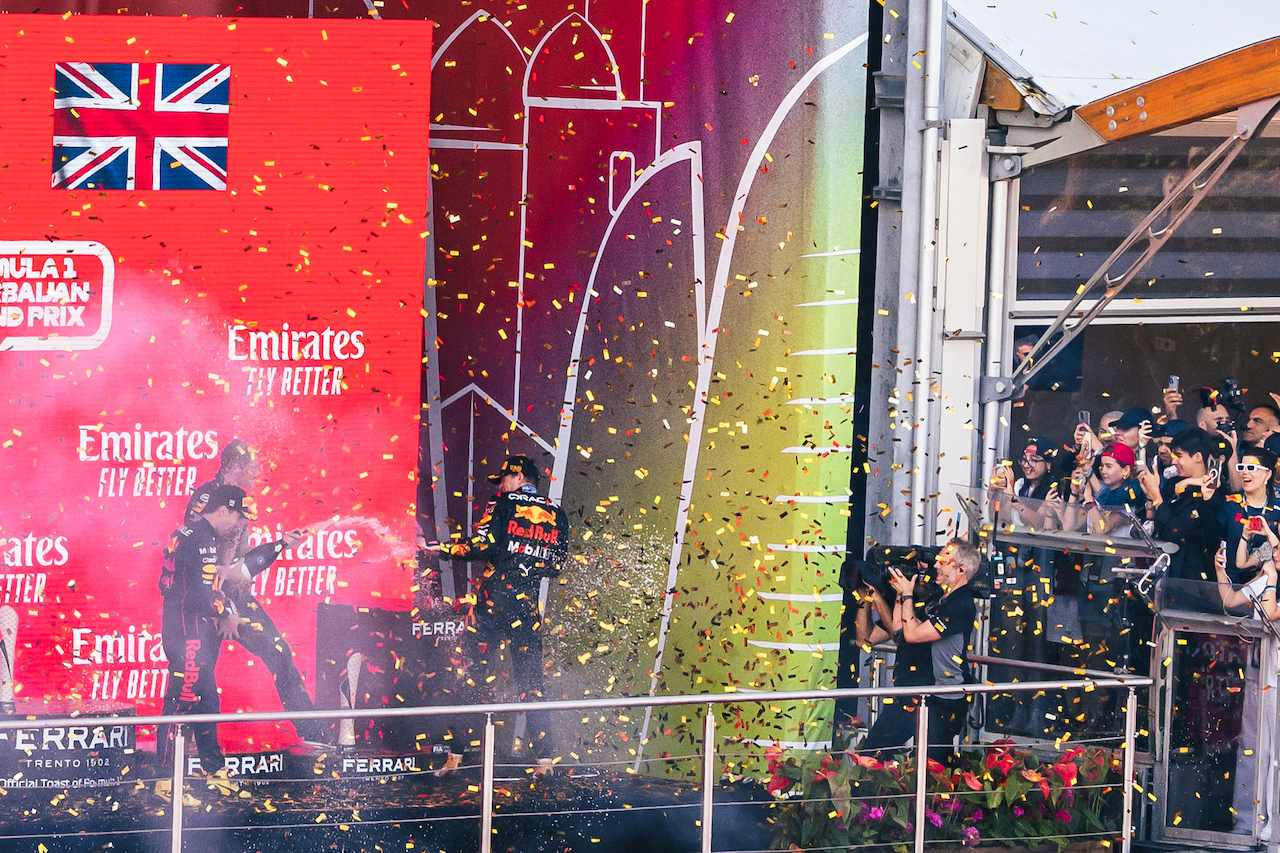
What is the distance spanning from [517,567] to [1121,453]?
2945 mm

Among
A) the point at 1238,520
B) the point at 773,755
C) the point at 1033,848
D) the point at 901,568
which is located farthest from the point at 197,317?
the point at 1238,520

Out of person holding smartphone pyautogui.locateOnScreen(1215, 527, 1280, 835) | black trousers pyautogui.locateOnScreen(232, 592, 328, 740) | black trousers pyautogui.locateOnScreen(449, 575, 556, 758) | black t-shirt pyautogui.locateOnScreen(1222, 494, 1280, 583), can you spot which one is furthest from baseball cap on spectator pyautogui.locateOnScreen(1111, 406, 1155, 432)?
black trousers pyautogui.locateOnScreen(232, 592, 328, 740)

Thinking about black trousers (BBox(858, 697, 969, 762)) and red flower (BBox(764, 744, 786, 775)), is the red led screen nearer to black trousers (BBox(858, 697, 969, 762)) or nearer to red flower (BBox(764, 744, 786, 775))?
red flower (BBox(764, 744, 786, 775))

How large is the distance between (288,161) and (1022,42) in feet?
10.6

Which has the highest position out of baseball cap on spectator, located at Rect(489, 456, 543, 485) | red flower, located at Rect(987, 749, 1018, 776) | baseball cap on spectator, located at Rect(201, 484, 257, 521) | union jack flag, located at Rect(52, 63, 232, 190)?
union jack flag, located at Rect(52, 63, 232, 190)

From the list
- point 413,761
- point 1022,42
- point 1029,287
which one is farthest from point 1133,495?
point 413,761

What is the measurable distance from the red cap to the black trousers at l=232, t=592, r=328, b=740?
3877 mm

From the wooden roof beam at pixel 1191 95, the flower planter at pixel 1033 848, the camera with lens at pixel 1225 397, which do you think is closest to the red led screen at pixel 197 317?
the flower planter at pixel 1033 848

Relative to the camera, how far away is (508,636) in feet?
16.4

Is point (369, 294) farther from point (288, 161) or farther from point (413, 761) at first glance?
point (413, 761)

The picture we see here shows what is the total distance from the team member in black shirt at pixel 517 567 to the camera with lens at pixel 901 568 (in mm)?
1339

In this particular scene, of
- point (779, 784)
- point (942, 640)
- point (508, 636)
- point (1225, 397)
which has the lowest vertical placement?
point (779, 784)

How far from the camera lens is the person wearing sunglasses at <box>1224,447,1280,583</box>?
4.62m

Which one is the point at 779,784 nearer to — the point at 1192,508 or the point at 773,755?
the point at 773,755
